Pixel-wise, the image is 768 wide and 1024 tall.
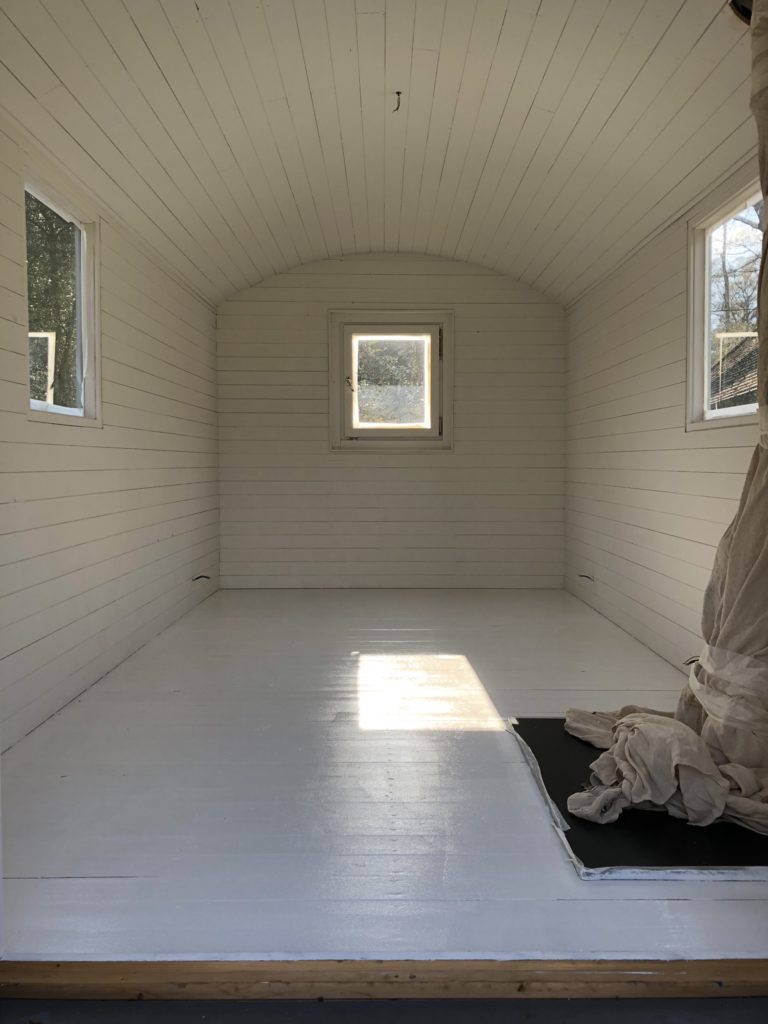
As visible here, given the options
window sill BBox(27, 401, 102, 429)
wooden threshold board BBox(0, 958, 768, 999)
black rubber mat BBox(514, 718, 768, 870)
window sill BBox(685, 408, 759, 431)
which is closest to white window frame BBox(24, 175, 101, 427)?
window sill BBox(27, 401, 102, 429)

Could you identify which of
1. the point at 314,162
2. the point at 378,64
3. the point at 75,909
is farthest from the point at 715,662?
the point at 314,162

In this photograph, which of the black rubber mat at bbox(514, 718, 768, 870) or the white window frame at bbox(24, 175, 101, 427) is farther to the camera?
the white window frame at bbox(24, 175, 101, 427)

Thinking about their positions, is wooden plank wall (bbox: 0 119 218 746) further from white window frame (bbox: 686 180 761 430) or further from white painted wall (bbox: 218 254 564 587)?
white window frame (bbox: 686 180 761 430)

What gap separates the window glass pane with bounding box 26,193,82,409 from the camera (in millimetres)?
3469

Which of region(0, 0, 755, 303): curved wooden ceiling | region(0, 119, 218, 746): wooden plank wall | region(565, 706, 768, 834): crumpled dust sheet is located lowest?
region(565, 706, 768, 834): crumpled dust sheet

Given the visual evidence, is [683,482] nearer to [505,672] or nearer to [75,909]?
[505,672]

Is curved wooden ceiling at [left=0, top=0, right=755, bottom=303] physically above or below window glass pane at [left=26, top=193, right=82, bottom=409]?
above

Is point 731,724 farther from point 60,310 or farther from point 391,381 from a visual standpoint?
point 391,381

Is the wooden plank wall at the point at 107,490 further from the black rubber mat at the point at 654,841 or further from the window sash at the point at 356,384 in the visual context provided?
the black rubber mat at the point at 654,841

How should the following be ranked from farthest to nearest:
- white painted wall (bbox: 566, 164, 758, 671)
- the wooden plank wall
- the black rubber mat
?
white painted wall (bbox: 566, 164, 758, 671), the wooden plank wall, the black rubber mat

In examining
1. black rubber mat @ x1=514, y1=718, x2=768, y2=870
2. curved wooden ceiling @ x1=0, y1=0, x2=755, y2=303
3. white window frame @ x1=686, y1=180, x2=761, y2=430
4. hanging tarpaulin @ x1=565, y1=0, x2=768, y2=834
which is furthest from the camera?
white window frame @ x1=686, y1=180, x2=761, y2=430

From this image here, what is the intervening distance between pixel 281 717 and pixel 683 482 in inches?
97.8

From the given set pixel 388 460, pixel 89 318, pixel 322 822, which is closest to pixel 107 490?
pixel 89 318

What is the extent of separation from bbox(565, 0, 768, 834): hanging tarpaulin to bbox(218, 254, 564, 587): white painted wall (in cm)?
428
